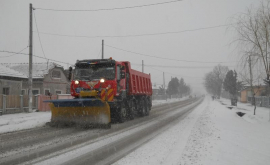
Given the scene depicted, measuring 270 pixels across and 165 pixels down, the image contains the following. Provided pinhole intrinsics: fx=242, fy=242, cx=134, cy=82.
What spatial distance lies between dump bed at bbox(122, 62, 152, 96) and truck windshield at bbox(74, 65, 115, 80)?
2453 millimetres

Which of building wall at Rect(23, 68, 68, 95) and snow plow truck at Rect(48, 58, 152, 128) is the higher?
building wall at Rect(23, 68, 68, 95)

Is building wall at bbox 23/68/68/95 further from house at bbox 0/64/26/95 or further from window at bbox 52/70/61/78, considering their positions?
house at bbox 0/64/26/95

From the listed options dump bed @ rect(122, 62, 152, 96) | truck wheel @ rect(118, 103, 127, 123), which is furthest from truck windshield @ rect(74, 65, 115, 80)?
dump bed @ rect(122, 62, 152, 96)

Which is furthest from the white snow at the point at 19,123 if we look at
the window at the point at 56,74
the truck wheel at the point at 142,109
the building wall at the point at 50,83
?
the window at the point at 56,74

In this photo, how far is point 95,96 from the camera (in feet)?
36.9

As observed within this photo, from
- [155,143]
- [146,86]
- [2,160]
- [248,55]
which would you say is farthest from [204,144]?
[146,86]

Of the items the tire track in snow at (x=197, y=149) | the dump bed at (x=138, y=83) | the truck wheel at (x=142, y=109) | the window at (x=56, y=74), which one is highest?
the window at (x=56, y=74)

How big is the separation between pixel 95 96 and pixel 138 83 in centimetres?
549

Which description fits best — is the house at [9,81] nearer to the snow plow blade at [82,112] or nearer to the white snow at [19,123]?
the white snow at [19,123]

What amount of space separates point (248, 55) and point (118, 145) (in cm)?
1164

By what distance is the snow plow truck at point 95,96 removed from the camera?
35.3 ft

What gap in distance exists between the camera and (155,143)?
786cm

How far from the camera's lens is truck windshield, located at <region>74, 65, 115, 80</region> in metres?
11.9

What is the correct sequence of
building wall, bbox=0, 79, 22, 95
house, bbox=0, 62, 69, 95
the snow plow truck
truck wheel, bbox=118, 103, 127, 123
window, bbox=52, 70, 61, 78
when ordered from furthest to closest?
window, bbox=52, 70, 61, 78 < house, bbox=0, 62, 69, 95 < building wall, bbox=0, 79, 22, 95 < truck wheel, bbox=118, 103, 127, 123 < the snow plow truck
